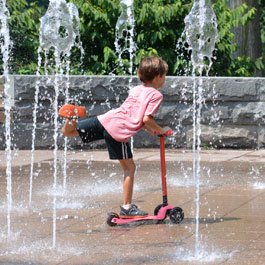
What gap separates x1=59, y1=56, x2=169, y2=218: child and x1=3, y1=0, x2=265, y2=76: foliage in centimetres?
580

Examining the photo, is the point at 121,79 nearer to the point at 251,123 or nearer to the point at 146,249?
the point at 251,123

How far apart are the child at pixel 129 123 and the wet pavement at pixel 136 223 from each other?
0.37 m

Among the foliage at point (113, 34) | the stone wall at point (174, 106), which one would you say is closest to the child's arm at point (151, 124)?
the stone wall at point (174, 106)

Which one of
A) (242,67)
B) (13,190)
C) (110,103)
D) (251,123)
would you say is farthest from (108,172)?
(242,67)

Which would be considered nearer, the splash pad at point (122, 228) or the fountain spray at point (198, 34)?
the splash pad at point (122, 228)

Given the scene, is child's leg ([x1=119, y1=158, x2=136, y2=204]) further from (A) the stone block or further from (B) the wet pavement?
(A) the stone block

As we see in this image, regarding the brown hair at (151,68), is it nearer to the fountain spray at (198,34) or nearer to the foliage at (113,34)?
the fountain spray at (198,34)

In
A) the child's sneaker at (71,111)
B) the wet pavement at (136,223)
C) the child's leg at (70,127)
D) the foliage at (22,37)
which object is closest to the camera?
the wet pavement at (136,223)

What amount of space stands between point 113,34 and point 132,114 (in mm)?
6584

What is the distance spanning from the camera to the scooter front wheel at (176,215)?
220 inches

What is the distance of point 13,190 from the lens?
23.5 feet

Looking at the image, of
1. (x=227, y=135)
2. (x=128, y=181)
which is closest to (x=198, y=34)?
(x=227, y=135)

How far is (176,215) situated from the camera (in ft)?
18.3

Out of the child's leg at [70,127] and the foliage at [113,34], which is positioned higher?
the foliage at [113,34]
